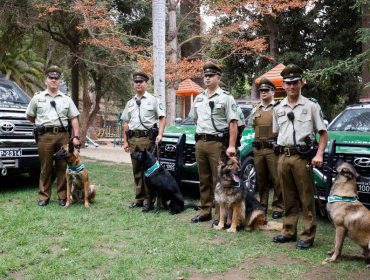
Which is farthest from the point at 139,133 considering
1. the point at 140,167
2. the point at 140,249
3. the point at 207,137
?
the point at 140,249

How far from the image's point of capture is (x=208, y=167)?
5.77 meters

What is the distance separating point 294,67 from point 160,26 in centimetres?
469

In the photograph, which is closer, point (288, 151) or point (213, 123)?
point (288, 151)

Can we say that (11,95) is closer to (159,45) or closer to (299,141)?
(159,45)

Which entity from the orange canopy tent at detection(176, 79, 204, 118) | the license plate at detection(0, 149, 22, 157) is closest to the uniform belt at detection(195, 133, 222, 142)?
the license plate at detection(0, 149, 22, 157)

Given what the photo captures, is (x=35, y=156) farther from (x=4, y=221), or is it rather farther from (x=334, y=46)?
(x=334, y=46)

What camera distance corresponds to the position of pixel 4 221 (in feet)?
17.9

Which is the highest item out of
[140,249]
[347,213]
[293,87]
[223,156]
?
[293,87]

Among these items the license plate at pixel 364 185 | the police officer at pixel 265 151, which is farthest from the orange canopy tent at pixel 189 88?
the license plate at pixel 364 185

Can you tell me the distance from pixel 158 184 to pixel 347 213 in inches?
110

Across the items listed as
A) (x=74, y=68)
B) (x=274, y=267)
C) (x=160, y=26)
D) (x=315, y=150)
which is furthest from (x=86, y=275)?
(x=74, y=68)

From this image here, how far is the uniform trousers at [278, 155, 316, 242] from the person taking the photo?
4566 millimetres

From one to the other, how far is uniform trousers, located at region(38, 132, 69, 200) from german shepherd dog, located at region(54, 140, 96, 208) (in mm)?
199

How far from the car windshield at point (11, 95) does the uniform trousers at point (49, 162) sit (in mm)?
1861
